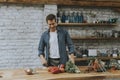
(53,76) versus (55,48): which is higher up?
(55,48)

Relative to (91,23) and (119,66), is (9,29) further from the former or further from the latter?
(119,66)

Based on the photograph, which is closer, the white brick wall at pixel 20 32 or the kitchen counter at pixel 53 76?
the kitchen counter at pixel 53 76

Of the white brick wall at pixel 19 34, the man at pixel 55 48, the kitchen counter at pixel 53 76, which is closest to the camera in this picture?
the kitchen counter at pixel 53 76

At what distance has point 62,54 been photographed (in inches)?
166

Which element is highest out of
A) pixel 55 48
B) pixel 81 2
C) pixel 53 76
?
pixel 81 2

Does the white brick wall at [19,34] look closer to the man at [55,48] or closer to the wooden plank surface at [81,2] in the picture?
the wooden plank surface at [81,2]

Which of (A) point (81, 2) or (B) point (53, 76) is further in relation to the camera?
(A) point (81, 2)

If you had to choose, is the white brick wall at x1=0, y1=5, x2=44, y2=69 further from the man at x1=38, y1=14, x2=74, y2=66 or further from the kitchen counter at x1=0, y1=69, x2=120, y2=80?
the kitchen counter at x1=0, y1=69, x2=120, y2=80

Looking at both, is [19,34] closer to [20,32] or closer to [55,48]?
[20,32]

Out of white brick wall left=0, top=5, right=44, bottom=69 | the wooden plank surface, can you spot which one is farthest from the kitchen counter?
the wooden plank surface

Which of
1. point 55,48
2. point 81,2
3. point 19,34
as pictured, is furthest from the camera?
point 81,2

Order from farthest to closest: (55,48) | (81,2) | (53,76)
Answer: (81,2)
(55,48)
(53,76)

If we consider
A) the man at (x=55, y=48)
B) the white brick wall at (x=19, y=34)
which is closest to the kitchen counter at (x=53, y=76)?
the man at (x=55, y=48)

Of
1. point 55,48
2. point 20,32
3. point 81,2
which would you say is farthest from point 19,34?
point 55,48
